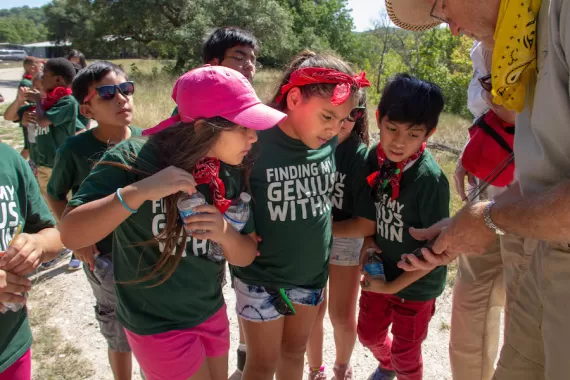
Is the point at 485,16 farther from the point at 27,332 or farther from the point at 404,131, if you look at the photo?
the point at 27,332

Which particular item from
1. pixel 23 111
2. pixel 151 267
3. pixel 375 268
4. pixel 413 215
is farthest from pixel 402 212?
pixel 23 111

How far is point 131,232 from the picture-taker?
1.71 metres

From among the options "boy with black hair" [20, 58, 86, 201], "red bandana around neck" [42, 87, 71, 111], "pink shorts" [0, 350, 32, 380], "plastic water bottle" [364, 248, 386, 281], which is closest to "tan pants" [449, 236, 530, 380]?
"plastic water bottle" [364, 248, 386, 281]

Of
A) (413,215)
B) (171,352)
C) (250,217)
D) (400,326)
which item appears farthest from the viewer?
(400,326)

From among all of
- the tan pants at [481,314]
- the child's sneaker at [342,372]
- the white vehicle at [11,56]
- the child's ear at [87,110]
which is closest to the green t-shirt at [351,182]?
the tan pants at [481,314]

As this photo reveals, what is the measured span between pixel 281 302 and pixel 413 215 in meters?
0.84

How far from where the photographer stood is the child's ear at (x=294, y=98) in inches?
83.0

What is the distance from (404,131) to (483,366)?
4.69 feet

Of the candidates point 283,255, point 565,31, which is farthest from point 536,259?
point 283,255

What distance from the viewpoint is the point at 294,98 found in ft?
6.95

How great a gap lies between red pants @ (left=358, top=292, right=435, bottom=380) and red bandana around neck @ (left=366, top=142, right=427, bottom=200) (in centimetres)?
66

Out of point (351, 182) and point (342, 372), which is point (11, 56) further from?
point (342, 372)

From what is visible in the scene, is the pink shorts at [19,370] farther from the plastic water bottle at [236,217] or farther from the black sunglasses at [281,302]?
the black sunglasses at [281,302]

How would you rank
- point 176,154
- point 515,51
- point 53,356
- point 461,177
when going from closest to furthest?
1. point 515,51
2. point 176,154
3. point 461,177
4. point 53,356
